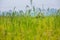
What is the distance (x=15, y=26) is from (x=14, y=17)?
0.30ft

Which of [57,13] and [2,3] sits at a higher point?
[2,3]

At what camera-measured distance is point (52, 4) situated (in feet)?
5.13

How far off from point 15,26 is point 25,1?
26 centimetres

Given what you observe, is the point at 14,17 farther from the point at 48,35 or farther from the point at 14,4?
the point at 48,35

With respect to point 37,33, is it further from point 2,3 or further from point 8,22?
point 2,3

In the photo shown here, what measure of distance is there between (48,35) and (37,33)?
0.11 metres

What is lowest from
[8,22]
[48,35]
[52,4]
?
[48,35]

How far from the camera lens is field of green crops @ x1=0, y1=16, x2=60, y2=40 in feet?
4.83

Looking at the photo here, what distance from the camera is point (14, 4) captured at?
1524 mm

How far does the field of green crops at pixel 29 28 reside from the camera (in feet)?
4.83

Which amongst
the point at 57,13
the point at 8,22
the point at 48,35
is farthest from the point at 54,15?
the point at 8,22

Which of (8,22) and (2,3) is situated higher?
(2,3)

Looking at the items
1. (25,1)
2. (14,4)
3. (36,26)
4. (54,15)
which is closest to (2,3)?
(14,4)

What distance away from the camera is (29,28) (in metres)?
1.50
